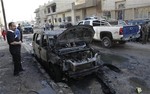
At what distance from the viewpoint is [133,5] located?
22.3 metres

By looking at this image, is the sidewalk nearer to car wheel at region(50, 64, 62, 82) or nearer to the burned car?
car wheel at region(50, 64, 62, 82)

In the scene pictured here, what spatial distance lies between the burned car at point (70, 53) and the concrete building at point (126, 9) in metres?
16.3

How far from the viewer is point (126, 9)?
23484 millimetres

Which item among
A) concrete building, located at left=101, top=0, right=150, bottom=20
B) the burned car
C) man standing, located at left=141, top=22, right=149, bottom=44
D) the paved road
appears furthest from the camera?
concrete building, located at left=101, top=0, right=150, bottom=20

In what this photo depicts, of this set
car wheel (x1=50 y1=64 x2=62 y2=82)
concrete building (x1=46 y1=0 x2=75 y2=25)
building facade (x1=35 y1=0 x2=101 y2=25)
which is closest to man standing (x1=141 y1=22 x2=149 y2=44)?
car wheel (x1=50 y1=64 x2=62 y2=82)

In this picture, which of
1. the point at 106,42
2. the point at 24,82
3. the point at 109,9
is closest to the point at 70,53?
the point at 24,82

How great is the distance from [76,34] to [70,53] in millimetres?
879

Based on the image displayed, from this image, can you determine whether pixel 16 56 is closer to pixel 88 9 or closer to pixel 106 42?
pixel 106 42

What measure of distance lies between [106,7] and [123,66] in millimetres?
20615

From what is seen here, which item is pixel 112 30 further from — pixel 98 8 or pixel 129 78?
pixel 98 8

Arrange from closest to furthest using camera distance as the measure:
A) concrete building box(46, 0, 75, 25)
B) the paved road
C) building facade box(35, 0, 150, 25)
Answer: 1. the paved road
2. building facade box(35, 0, 150, 25)
3. concrete building box(46, 0, 75, 25)

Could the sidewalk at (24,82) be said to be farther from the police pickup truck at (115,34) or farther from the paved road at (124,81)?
the police pickup truck at (115,34)

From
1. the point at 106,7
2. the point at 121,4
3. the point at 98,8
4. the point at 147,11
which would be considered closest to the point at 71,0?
the point at 98,8

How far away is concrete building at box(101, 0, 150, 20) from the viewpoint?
21.1 meters
